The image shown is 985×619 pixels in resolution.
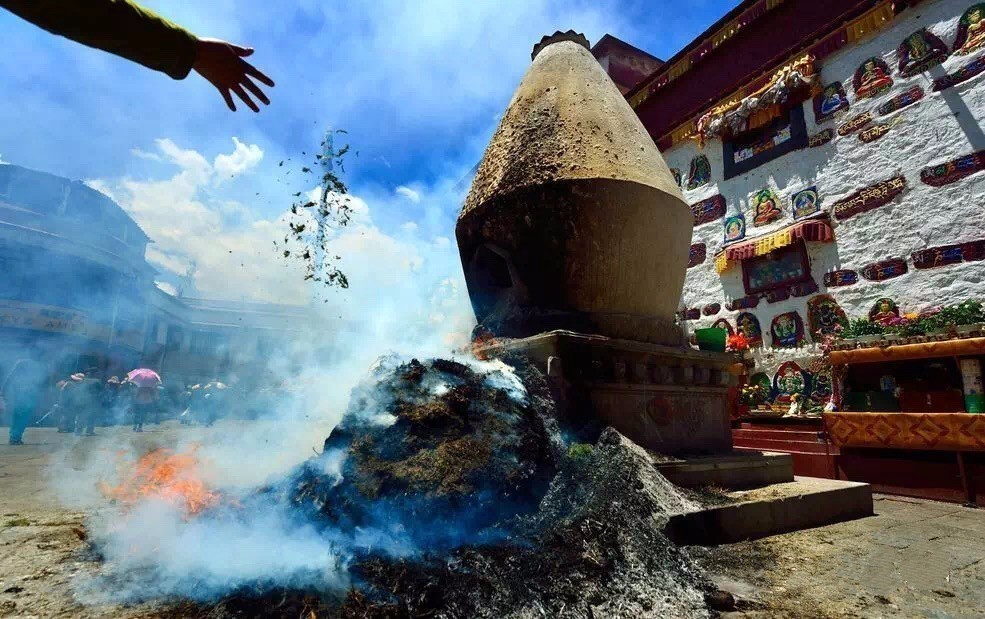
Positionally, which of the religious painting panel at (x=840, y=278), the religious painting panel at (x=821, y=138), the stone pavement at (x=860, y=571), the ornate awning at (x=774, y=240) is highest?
the religious painting panel at (x=821, y=138)

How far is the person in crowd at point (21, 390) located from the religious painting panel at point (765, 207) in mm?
14495

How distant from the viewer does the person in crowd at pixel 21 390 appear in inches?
336

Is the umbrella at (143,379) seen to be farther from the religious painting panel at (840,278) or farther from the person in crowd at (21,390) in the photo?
the religious painting panel at (840,278)

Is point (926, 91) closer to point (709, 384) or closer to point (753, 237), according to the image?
point (753, 237)

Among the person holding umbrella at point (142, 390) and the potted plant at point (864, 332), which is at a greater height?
the potted plant at point (864, 332)

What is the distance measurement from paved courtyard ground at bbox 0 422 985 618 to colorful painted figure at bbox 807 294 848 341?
5261mm

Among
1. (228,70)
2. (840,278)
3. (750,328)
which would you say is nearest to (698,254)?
(750,328)

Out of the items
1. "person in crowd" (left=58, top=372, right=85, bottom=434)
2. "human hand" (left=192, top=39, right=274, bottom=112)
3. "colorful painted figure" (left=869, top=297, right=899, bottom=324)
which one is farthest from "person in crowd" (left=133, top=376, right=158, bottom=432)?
"colorful painted figure" (left=869, top=297, right=899, bottom=324)

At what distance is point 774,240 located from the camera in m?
10.1

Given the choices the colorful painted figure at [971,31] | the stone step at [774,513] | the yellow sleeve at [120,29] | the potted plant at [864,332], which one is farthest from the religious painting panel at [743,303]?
the yellow sleeve at [120,29]

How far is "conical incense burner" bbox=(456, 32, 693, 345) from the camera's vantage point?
14.3 feet

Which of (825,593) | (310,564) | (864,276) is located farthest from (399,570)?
(864,276)

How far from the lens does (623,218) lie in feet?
14.4

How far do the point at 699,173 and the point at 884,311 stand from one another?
5451 mm
